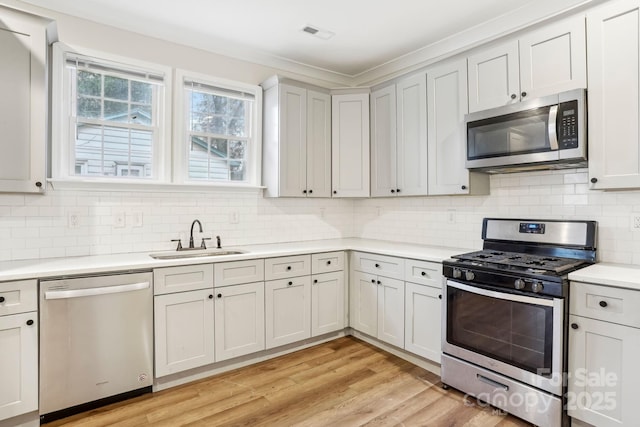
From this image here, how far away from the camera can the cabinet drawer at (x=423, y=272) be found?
9.07 feet

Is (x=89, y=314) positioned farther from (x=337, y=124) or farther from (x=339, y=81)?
(x=339, y=81)

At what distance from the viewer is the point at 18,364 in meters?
2.10

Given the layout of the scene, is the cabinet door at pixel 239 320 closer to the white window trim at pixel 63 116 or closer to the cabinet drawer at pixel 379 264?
the cabinet drawer at pixel 379 264

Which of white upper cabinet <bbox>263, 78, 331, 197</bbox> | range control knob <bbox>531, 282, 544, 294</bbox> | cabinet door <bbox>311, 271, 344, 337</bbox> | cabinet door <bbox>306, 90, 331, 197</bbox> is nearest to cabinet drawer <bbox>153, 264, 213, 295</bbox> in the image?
cabinet door <bbox>311, 271, 344, 337</bbox>

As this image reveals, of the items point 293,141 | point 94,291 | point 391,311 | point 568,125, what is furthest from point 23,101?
point 568,125

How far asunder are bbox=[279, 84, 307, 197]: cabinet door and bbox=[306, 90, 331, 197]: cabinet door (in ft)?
0.19

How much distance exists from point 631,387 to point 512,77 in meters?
2.03

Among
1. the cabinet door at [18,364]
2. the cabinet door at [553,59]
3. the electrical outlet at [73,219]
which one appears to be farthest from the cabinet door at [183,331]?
the cabinet door at [553,59]

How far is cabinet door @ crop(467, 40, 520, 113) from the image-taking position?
2.64 meters

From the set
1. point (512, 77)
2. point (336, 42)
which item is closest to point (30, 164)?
point (336, 42)

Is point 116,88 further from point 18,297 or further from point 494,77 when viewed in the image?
point 494,77

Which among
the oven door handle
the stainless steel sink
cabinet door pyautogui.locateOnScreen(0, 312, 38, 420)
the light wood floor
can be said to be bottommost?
the light wood floor

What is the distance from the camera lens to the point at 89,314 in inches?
90.4

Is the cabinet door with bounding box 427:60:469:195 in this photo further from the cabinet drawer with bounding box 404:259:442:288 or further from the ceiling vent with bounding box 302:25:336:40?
the ceiling vent with bounding box 302:25:336:40
